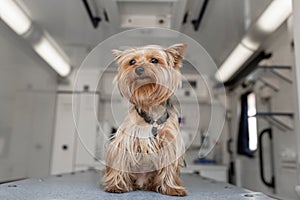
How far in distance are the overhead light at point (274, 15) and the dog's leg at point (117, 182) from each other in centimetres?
120

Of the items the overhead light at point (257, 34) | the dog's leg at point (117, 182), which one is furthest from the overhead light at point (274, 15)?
the dog's leg at point (117, 182)

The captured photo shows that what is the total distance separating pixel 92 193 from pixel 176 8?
109cm

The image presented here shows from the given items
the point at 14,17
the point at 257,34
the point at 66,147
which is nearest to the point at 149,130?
the point at 14,17

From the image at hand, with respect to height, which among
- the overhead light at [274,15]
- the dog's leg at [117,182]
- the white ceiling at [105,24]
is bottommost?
the dog's leg at [117,182]

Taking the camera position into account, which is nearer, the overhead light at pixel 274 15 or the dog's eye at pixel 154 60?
the dog's eye at pixel 154 60

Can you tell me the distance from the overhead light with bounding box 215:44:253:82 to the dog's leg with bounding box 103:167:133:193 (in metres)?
1.55

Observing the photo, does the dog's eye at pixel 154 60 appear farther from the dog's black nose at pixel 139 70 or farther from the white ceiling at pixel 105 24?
the white ceiling at pixel 105 24

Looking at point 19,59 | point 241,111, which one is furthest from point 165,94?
point 241,111

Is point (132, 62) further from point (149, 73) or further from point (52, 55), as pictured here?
point (52, 55)

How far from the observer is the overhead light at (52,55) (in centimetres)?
209

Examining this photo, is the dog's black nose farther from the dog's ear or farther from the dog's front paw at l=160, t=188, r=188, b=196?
the dog's front paw at l=160, t=188, r=188, b=196

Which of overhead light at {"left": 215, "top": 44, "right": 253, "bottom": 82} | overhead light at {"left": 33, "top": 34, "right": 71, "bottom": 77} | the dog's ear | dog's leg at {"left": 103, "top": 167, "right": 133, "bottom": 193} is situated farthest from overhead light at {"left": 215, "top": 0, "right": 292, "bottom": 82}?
overhead light at {"left": 33, "top": 34, "right": 71, "bottom": 77}

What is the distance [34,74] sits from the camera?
85.6 inches

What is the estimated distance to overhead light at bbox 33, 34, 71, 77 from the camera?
82.4 inches
